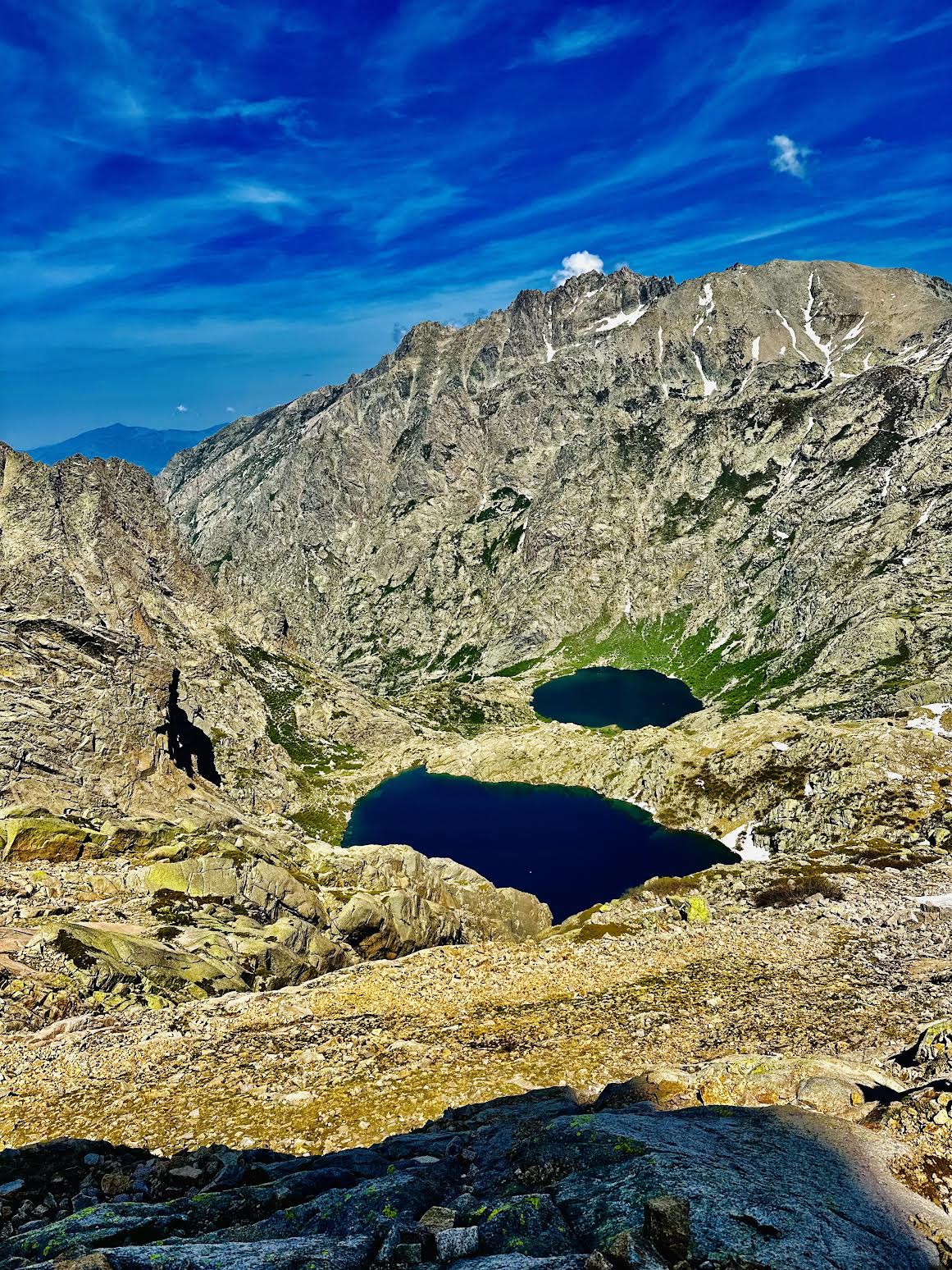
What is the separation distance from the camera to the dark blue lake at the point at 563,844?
144 meters

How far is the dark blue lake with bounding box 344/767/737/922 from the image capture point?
472ft

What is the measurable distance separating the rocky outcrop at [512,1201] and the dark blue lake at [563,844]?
11684 cm

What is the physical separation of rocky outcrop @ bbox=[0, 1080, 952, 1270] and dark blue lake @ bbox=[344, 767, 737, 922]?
116841 millimetres

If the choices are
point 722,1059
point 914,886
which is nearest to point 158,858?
point 722,1059

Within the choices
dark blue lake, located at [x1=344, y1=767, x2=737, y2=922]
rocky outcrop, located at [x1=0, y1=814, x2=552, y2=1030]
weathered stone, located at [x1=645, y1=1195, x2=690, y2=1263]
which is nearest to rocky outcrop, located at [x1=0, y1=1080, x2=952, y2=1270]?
weathered stone, located at [x1=645, y1=1195, x2=690, y2=1263]

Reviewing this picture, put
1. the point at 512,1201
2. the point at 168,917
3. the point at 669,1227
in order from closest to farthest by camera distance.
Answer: the point at 669,1227, the point at 512,1201, the point at 168,917

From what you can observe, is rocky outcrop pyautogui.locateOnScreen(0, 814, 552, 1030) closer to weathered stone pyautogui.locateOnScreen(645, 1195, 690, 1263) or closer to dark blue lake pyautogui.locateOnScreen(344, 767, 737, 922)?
weathered stone pyautogui.locateOnScreen(645, 1195, 690, 1263)

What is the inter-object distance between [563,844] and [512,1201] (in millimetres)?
155746

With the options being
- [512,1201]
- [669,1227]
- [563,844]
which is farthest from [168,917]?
[563,844]

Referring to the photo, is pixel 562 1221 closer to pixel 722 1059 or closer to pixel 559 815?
pixel 722 1059

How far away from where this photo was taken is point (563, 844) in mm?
165125

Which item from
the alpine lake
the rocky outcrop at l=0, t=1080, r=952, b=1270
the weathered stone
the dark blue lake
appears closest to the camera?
the weathered stone

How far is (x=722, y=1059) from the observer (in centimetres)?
2752

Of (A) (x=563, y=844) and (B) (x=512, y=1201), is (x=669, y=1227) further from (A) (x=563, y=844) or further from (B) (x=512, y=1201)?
(A) (x=563, y=844)
